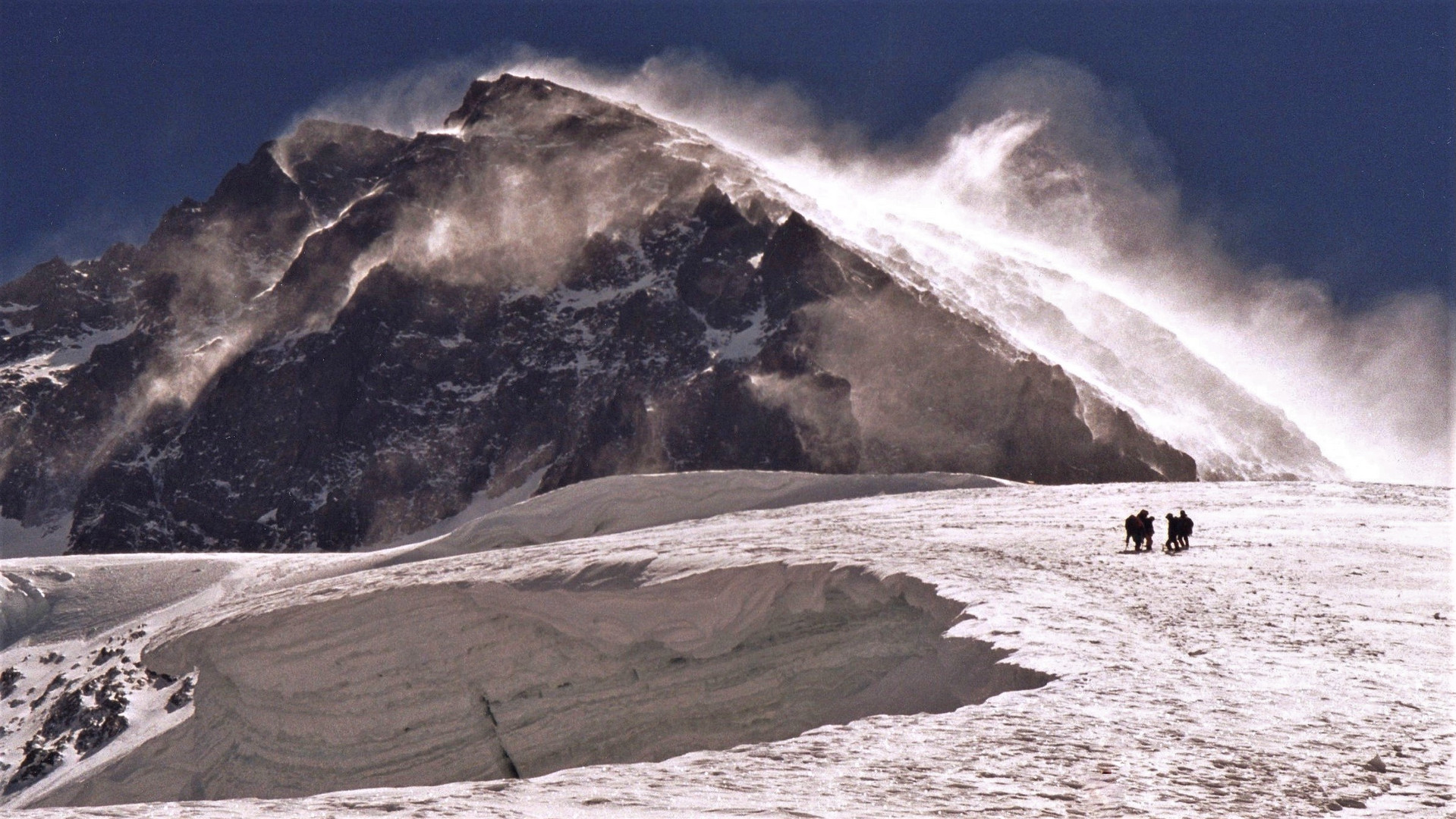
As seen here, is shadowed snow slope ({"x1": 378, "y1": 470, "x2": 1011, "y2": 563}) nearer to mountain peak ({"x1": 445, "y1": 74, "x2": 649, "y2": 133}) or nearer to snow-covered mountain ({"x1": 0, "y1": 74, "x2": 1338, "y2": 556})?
snow-covered mountain ({"x1": 0, "y1": 74, "x2": 1338, "y2": 556})

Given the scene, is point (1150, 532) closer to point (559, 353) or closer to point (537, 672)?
point (537, 672)

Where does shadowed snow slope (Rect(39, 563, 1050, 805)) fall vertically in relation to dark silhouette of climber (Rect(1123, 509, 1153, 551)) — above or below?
below

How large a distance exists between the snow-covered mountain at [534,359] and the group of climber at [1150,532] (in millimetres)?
104563

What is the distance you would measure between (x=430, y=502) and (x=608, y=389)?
22191mm

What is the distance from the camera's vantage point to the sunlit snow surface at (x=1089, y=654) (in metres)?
8.89

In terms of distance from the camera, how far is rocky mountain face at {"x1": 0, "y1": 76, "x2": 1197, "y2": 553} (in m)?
137

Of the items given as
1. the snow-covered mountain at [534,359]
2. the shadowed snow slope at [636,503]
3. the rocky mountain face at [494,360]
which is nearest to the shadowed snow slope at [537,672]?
the shadowed snow slope at [636,503]

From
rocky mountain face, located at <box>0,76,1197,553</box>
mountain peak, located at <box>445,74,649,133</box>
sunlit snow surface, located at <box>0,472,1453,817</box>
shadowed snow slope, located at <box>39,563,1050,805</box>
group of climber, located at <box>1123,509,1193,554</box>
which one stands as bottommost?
shadowed snow slope, located at <box>39,563,1050,805</box>

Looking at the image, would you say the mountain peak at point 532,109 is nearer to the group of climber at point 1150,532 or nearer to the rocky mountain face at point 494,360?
the rocky mountain face at point 494,360

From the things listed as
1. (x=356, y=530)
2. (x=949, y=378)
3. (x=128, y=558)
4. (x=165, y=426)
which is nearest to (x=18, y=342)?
(x=165, y=426)

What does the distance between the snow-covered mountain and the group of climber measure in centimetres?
10456

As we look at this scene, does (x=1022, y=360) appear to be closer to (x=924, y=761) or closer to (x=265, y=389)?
(x=265, y=389)

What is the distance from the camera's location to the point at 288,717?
2666 centimetres

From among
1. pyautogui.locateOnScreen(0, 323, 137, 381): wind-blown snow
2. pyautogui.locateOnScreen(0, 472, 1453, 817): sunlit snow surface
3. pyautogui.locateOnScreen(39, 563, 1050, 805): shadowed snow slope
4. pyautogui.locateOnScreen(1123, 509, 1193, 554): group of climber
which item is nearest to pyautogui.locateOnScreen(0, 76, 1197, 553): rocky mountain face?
pyautogui.locateOnScreen(0, 323, 137, 381): wind-blown snow
